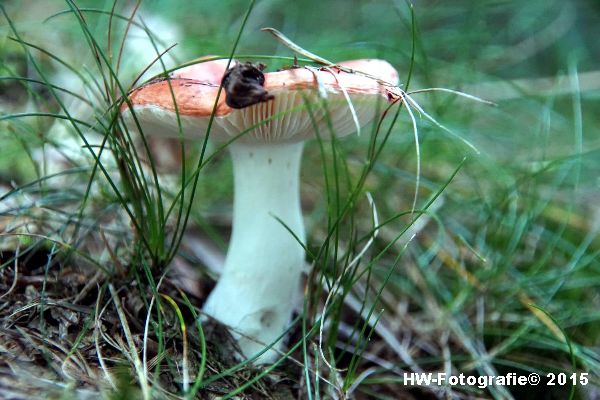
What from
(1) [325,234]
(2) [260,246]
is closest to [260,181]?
(2) [260,246]

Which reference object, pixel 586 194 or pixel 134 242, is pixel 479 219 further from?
pixel 134 242

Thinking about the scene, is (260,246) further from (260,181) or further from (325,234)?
(325,234)

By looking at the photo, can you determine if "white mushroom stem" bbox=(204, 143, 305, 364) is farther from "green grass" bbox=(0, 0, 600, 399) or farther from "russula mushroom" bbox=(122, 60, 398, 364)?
"green grass" bbox=(0, 0, 600, 399)

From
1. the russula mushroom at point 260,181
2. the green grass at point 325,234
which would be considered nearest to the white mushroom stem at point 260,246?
the russula mushroom at point 260,181

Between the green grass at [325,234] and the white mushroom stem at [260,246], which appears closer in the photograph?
the green grass at [325,234]

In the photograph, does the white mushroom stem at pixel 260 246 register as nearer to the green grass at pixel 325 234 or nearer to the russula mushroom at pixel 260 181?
the russula mushroom at pixel 260 181
